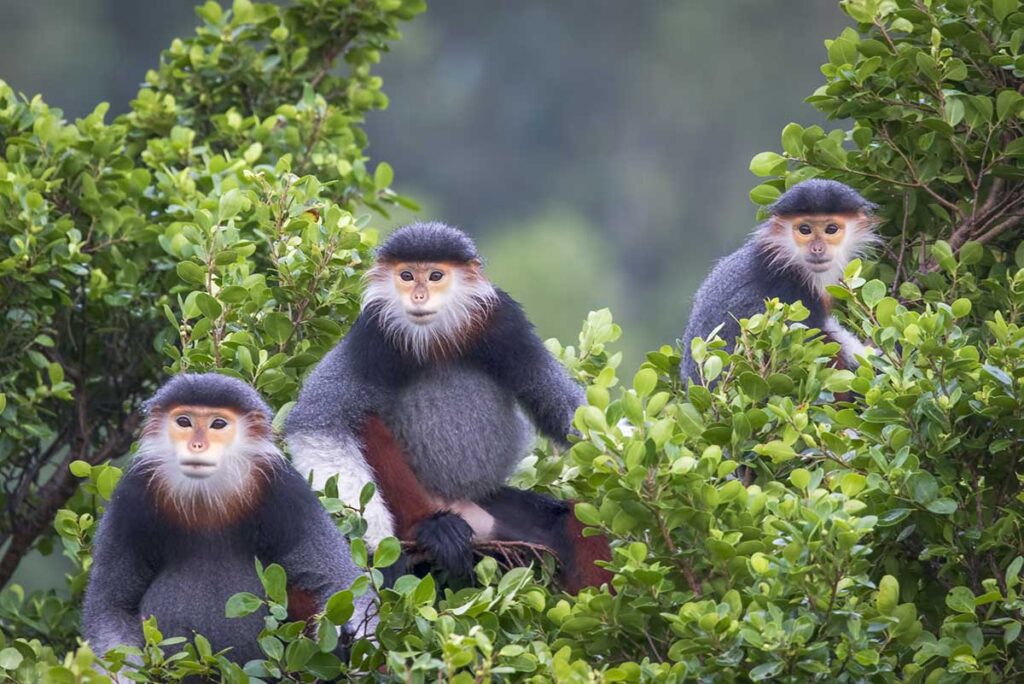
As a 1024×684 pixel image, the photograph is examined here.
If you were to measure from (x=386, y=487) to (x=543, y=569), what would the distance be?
0.39 meters

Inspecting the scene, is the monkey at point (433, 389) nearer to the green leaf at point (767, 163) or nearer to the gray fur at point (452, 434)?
the gray fur at point (452, 434)

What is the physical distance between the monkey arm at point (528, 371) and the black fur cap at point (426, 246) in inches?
5.2

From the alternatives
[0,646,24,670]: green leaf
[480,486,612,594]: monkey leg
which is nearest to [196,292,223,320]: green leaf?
[480,486,612,594]: monkey leg

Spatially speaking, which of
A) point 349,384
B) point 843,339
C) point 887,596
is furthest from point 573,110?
point 887,596

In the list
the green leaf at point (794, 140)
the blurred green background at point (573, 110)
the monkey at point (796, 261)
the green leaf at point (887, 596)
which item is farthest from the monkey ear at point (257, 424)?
the blurred green background at point (573, 110)

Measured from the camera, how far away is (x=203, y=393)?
3.19 m

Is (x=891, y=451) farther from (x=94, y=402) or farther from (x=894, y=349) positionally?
(x=94, y=402)

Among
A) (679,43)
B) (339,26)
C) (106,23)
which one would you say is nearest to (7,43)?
(106,23)

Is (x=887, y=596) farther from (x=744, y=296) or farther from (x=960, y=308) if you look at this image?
(x=744, y=296)

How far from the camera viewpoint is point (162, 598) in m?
3.19

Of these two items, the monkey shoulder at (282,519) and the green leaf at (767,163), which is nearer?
the monkey shoulder at (282,519)

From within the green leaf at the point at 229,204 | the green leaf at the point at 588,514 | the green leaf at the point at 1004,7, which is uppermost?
the green leaf at the point at 1004,7

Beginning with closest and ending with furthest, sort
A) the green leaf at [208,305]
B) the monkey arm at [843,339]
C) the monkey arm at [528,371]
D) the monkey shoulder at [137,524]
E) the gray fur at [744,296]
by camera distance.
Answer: the monkey shoulder at [137,524] < the green leaf at [208,305] < the monkey arm at [528,371] < the monkey arm at [843,339] < the gray fur at [744,296]

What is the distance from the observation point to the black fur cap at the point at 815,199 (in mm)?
4371
